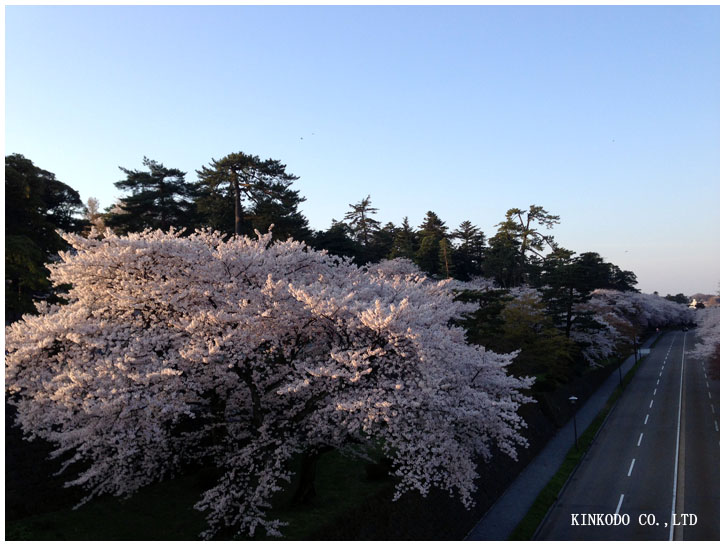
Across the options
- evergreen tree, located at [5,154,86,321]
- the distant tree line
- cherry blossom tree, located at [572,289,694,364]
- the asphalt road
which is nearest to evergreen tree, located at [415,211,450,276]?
the distant tree line

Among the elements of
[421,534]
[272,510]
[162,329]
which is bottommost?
[421,534]

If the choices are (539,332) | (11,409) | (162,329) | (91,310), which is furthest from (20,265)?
(539,332)

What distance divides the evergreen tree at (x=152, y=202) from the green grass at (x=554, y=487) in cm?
3118

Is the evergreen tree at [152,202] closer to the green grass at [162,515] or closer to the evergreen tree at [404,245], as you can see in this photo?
the green grass at [162,515]

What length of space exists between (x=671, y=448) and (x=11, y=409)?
115 feet

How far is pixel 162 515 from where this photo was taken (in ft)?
55.4

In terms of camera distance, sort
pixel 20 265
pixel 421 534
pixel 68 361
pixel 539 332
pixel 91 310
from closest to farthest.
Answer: pixel 68 361 < pixel 91 310 < pixel 421 534 < pixel 20 265 < pixel 539 332

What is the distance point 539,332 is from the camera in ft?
140

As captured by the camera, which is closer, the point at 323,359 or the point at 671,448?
the point at 323,359

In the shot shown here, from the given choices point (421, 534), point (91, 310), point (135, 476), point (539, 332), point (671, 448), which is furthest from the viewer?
point (539, 332)

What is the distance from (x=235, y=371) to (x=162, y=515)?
5.70 m

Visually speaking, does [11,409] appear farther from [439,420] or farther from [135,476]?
[439,420]

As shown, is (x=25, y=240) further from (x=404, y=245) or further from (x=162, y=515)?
(x=404, y=245)

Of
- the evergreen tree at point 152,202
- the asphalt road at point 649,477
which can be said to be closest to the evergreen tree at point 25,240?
the evergreen tree at point 152,202
